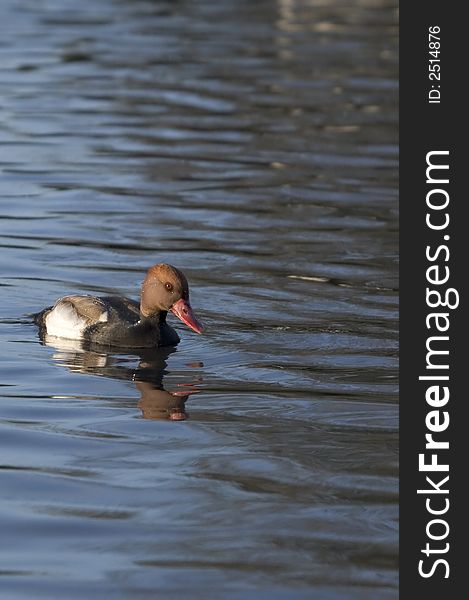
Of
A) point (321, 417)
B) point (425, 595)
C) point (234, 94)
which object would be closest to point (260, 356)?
point (321, 417)

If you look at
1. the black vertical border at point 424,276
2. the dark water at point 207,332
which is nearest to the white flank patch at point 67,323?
the dark water at point 207,332

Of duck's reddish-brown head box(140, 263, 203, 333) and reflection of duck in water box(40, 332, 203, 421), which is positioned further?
duck's reddish-brown head box(140, 263, 203, 333)

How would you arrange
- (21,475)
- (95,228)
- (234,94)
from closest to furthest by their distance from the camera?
(21,475) < (95,228) < (234,94)

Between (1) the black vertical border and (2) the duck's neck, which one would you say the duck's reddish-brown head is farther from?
(1) the black vertical border

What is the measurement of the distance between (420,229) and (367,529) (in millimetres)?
5766

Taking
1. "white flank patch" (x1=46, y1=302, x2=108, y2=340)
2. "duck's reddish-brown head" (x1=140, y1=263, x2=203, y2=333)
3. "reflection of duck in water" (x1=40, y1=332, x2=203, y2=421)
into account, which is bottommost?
"reflection of duck in water" (x1=40, y1=332, x2=203, y2=421)

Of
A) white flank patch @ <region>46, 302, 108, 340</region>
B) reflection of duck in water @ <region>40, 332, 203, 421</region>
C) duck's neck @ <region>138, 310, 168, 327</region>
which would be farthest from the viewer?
duck's neck @ <region>138, 310, 168, 327</region>

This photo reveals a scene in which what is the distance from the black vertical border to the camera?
7.55 m

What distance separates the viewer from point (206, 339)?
11.5m

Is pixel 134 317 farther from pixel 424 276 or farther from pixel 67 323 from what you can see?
pixel 424 276

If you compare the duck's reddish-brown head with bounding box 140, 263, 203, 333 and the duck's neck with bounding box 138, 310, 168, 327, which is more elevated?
the duck's reddish-brown head with bounding box 140, 263, 203, 333

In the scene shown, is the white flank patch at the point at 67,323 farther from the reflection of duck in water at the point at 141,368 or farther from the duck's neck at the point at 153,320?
the duck's neck at the point at 153,320

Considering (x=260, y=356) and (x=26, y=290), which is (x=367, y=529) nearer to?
(x=260, y=356)

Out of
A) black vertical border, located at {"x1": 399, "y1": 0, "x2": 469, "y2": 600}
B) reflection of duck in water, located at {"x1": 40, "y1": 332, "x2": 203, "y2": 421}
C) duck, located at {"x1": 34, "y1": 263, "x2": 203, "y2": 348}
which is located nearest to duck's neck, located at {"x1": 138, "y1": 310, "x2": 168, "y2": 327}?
duck, located at {"x1": 34, "y1": 263, "x2": 203, "y2": 348}
